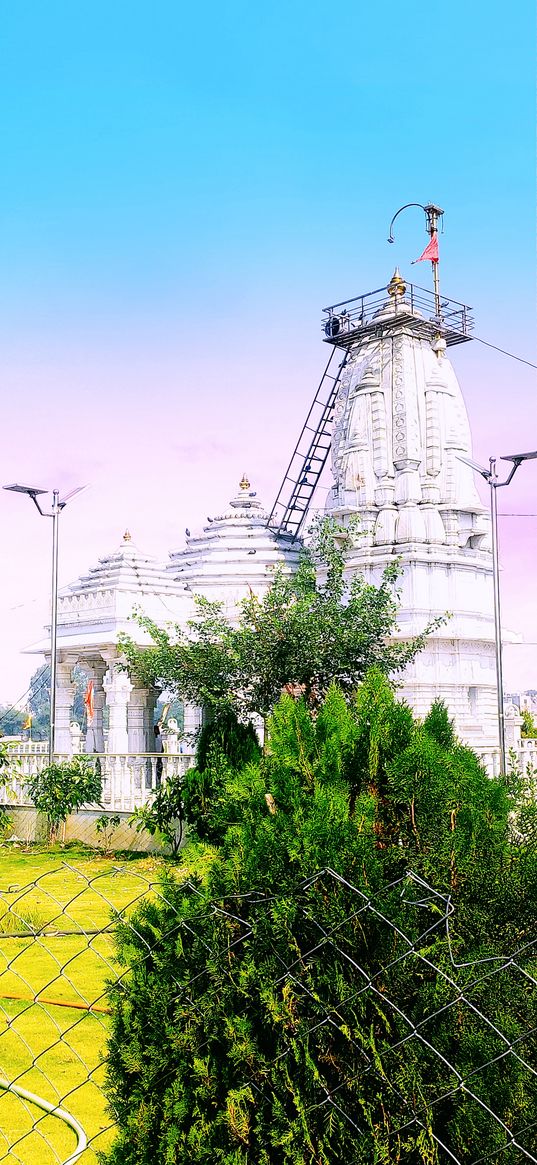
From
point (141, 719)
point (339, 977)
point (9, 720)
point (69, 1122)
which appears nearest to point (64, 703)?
point (141, 719)

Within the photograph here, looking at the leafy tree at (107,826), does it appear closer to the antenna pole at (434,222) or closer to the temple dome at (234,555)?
the temple dome at (234,555)

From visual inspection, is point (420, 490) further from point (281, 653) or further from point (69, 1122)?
point (69, 1122)

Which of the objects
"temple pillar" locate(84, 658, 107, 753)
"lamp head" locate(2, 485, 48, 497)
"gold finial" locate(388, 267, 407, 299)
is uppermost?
"gold finial" locate(388, 267, 407, 299)

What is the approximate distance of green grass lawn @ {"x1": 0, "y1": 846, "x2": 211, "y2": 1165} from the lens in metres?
4.50

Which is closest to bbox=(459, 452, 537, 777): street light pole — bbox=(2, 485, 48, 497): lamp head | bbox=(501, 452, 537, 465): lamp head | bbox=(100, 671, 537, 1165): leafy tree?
bbox=(501, 452, 537, 465): lamp head

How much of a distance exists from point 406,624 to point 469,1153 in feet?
81.0

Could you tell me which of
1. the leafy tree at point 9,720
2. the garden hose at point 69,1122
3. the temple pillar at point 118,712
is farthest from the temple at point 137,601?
the garden hose at point 69,1122

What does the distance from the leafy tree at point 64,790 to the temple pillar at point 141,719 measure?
26.9 ft

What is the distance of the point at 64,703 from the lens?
26.7 m

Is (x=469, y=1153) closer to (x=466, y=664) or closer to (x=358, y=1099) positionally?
(x=358, y=1099)

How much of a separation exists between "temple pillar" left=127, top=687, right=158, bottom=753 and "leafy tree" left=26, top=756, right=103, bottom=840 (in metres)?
8.20

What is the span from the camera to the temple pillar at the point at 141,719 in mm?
26344

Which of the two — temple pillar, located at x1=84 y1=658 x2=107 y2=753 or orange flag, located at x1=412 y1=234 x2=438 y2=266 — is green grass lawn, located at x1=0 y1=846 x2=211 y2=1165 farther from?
orange flag, located at x1=412 y1=234 x2=438 y2=266

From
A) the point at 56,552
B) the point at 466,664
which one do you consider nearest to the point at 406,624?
the point at 466,664
